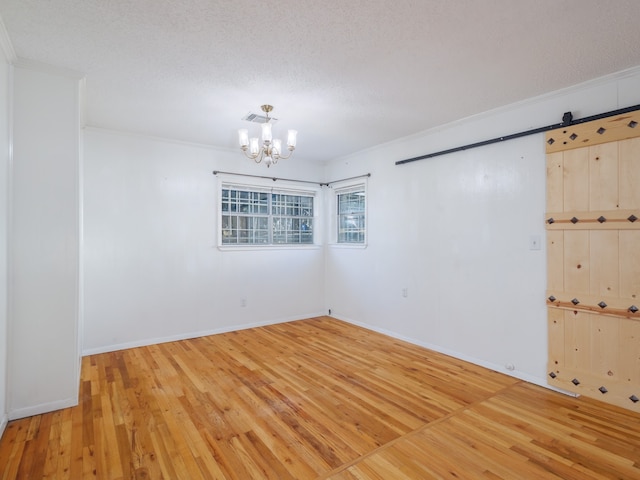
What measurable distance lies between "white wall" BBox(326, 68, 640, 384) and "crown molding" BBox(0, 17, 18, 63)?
384 centimetres

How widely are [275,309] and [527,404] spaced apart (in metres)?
3.50

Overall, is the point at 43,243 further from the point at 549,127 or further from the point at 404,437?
the point at 549,127

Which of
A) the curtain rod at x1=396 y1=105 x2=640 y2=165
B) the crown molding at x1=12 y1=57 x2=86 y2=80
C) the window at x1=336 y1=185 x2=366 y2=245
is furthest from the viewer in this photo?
the window at x1=336 y1=185 x2=366 y2=245

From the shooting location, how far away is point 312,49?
2.27m

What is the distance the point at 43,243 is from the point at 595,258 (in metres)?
4.41

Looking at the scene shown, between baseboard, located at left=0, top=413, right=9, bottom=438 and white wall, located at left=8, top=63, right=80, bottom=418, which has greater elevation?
white wall, located at left=8, top=63, right=80, bottom=418

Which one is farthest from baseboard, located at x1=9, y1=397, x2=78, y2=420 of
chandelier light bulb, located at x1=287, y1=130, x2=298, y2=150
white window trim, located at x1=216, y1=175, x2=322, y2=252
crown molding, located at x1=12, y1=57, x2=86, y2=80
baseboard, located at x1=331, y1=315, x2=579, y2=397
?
baseboard, located at x1=331, y1=315, x2=579, y2=397

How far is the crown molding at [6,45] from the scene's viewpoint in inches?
81.8

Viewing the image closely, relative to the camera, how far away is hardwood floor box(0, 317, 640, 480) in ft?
6.34

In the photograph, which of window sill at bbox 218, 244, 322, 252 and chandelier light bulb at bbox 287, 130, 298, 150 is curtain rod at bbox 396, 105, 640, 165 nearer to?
chandelier light bulb at bbox 287, 130, 298, 150

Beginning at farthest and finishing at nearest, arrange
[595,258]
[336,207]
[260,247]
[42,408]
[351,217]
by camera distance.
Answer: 1. [336,207]
2. [351,217]
3. [260,247]
4. [595,258]
5. [42,408]

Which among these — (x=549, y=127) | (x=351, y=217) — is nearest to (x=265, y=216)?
(x=351, y=217)

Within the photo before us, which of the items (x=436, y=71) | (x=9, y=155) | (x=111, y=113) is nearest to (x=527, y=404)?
(x=436, y=71)

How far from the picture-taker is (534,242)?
3.10 meters
